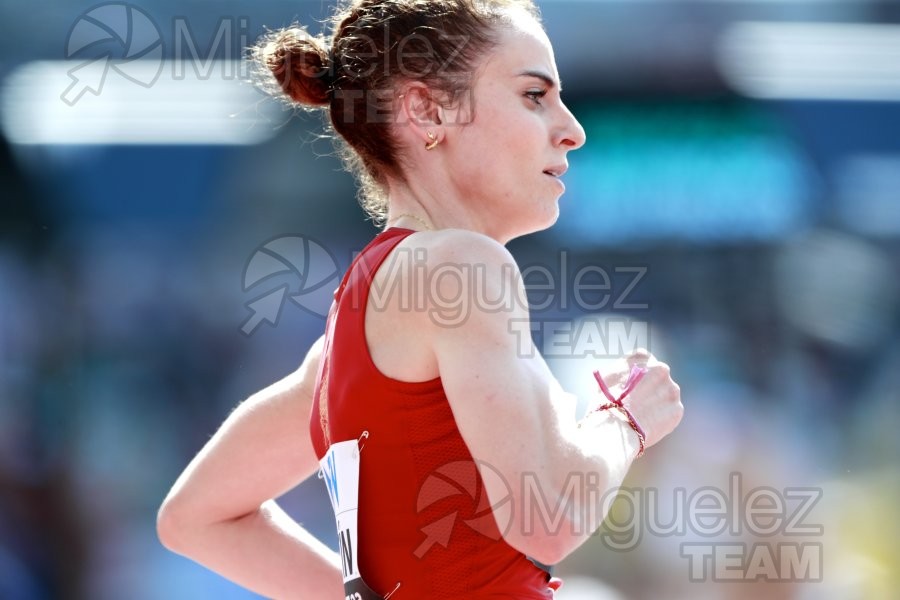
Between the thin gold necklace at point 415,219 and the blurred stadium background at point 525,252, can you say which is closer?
the thin gold necklace at point 415,219

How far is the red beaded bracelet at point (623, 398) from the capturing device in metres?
1.52

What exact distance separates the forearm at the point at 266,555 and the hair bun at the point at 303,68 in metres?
0.76

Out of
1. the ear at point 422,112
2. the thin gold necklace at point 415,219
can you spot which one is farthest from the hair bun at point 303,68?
the thin gold necklace at point 415,219

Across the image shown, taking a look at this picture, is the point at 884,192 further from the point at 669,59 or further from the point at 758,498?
the point at 758,498

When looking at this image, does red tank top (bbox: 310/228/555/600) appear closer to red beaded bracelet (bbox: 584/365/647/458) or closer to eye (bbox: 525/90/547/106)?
red beaded bracelet (bbox: 584/365/647/458)

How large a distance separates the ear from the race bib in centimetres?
48

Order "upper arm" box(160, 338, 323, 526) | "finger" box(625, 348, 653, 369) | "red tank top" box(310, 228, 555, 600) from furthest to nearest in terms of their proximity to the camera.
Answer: "upper arm" box(160, 338, 323, 526) < "finger" box(625, 348, 653, 369) < "red tank top" box(310, 228, 555, 600)

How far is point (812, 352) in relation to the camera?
520 centimetres

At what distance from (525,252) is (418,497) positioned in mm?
3596

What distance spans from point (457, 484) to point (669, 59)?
4.03 m

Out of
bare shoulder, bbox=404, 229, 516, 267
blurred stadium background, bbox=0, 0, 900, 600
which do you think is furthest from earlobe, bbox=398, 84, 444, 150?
blurred stadium background, bbox=0, 0, 900, 600

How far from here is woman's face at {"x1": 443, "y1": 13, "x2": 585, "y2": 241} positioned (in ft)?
5.32

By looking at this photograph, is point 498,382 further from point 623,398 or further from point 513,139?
point 513,139

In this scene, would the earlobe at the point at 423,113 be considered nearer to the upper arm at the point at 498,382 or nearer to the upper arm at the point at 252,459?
the upper arm at the point at 498,382
